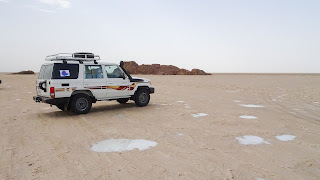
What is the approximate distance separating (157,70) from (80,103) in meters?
57.9

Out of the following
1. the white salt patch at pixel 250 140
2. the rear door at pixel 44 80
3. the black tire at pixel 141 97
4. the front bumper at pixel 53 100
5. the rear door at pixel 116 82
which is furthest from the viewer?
the black tire at pixel 141 97

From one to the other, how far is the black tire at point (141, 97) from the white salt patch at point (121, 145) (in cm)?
486

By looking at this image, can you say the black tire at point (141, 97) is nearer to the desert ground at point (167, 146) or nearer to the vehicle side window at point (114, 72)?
the vehicle side window at point (114, 72)

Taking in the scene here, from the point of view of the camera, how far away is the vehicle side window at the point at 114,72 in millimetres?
9867

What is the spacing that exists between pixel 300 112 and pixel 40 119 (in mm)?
9296

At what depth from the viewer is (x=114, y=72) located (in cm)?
1009

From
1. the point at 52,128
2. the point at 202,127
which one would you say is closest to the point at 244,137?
the point at 202,127

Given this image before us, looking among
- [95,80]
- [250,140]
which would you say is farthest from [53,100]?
[250,140]

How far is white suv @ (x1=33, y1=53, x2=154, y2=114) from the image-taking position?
28.0ft

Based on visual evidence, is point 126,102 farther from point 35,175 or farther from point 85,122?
point 35,175

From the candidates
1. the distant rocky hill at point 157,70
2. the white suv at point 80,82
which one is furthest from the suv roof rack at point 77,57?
the distant rocky hill at point 157,70

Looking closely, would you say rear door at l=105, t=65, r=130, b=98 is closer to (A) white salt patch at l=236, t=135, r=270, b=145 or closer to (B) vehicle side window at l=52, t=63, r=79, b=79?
(B) vehicle side window at l=52, t=63, r=79, b=79

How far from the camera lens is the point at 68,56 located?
9.29 m

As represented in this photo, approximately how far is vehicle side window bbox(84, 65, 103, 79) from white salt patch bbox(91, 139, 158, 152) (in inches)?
154
